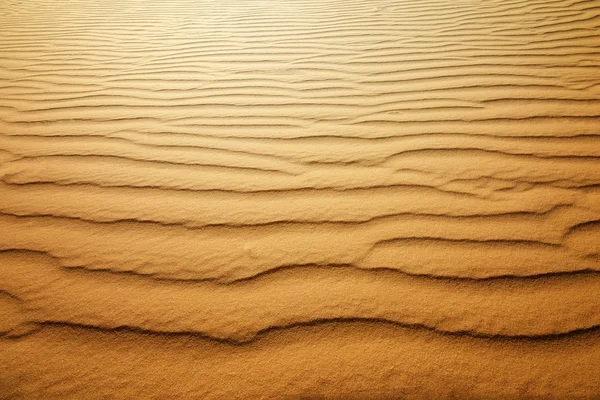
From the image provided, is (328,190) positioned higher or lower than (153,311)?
higher

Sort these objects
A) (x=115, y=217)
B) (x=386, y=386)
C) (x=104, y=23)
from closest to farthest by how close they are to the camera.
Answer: (x=386, y=386) < (x=115, y=217) < (x=104, y=23)

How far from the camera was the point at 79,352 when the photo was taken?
107 cm

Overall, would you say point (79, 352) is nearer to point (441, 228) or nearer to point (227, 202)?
point (227, 202)

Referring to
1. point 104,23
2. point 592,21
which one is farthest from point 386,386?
point 104,23

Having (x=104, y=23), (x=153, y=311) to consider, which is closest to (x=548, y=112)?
(x=153, y=311)

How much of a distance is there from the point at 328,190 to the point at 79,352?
1.05m

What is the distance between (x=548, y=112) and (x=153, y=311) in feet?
7.70

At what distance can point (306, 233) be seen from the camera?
56.5 inches

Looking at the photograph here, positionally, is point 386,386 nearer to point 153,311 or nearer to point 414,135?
point 153,311

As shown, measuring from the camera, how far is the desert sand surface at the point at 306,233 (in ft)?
3.36

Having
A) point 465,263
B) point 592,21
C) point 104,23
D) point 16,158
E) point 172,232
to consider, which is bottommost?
point 465,263

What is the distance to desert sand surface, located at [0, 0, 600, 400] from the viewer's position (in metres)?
1.02

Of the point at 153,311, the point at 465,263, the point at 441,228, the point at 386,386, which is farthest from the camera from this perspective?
the point at 441,228

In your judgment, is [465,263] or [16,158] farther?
[16,158]
